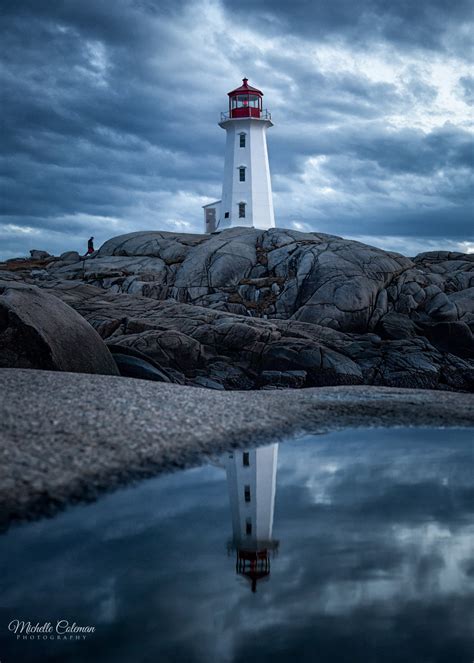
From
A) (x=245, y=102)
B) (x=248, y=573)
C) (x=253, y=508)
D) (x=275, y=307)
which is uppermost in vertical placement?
(x=245, y=102)

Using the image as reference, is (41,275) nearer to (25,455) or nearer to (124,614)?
(25,455)

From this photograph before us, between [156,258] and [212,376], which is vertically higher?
[156,258]

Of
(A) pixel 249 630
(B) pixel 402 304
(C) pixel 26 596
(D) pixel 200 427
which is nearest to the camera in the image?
(A) pixel 249 630

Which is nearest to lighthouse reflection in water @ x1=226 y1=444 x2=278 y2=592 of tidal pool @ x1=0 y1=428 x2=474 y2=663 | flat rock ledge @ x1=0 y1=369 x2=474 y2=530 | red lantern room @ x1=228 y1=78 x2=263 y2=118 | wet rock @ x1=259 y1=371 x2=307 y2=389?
tidal pool @ x1=0 y1=428 x2=474 y2=663

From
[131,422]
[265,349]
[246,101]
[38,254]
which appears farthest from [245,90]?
[131,422]

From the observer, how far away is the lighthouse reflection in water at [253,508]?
726 cm

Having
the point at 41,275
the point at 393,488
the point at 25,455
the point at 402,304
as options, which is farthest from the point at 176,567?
the point at 41,275

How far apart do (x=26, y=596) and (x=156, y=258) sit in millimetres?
38326

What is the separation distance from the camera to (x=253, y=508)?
358 inches

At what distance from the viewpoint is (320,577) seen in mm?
6797

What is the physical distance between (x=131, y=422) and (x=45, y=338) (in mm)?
6887

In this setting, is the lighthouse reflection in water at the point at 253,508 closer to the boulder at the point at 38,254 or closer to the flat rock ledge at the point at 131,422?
the flat rock ledge at the point at 131,422

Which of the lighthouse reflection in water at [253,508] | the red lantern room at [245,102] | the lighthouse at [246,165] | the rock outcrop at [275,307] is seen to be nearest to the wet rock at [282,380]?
the rock outcrop at [275,307]

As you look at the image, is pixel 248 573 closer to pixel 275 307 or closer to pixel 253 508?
pixel 253 508
